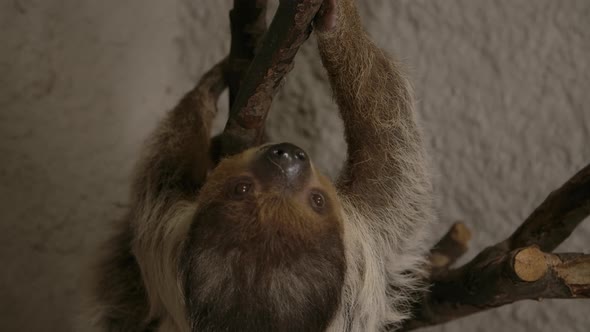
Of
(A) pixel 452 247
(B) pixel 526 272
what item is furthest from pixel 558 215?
(A) pixel 452 247

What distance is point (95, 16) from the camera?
160 inches

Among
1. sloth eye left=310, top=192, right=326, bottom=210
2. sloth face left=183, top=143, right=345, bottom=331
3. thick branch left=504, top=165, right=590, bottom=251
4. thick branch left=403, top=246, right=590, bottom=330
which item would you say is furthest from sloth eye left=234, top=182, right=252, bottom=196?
thick branch left=504, top=165, right=590, bottom=251

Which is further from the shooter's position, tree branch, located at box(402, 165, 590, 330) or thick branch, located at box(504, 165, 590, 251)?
thick branch, located at box(504, 165, 590, 251)

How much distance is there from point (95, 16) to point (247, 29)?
1676mm

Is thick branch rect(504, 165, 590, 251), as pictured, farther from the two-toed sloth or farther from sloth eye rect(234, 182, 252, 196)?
sloth eye rect(234, 182, 252, 196)

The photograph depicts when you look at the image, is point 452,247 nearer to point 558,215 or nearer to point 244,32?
point 558,215

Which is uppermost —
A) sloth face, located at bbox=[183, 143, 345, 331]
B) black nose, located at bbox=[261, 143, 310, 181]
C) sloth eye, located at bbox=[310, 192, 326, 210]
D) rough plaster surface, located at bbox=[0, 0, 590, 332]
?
black nose, located at bbox=[261, 143, 310, 181]

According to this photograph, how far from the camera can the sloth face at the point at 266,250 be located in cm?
208

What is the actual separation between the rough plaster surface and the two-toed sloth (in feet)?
3.44

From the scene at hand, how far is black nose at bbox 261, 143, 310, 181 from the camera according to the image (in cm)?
229

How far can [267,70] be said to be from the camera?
87.7 inches

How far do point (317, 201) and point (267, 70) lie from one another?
52 centimetres

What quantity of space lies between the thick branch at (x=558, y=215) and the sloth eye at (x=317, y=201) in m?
0.97

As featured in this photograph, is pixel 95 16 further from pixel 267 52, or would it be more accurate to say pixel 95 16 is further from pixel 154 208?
pixel 267 52
